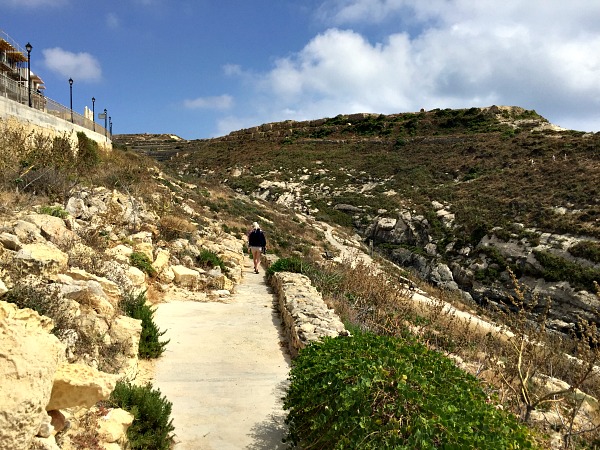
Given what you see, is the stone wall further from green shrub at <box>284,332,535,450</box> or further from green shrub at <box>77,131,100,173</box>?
green shrub at <box>284,332,535,450</box>

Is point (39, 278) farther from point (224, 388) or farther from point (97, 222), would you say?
point (97, 222)

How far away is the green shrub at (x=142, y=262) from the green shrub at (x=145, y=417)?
16.1 ft

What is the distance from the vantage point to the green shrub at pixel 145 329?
5.65m

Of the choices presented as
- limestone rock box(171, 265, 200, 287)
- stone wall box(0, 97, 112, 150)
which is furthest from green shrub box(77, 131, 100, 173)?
limestone rock box(171, 265, 200, 287)

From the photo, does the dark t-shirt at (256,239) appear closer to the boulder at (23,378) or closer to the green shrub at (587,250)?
the boulder at (23,378)

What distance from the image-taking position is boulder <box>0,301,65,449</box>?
2.22 meters

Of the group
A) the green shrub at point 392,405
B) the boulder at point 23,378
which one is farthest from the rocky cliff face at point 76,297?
the green shrub at point 392,405

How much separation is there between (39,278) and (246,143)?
6125 centimetres

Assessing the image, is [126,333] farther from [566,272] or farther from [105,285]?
[566,272]

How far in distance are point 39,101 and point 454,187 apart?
3103 cm

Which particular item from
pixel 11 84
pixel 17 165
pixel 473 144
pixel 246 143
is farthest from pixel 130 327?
pixel 246 143

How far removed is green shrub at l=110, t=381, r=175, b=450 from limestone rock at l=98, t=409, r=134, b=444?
95 mm

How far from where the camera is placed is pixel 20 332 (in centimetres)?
254

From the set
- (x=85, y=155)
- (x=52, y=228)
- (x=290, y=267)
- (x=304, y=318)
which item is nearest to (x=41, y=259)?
(x=52, y=228)
